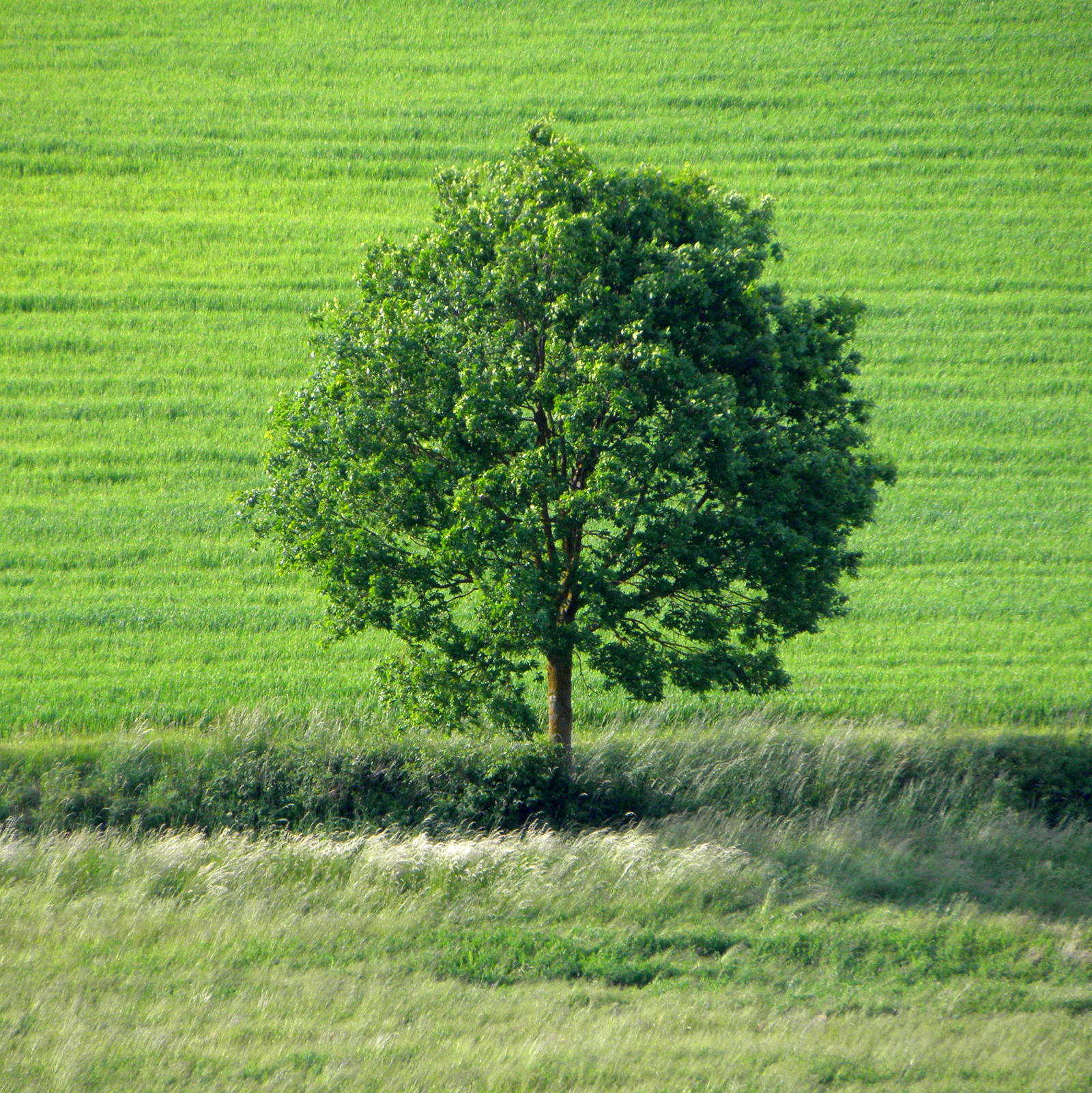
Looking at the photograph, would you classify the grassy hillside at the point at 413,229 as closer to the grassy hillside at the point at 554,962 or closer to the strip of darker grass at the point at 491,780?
the strip of darker grass at the point at 491,780

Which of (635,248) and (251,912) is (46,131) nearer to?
(635,248)

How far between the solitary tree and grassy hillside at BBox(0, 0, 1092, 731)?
356cm

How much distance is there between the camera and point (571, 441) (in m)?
10.7

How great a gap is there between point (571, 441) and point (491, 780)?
4.30 m

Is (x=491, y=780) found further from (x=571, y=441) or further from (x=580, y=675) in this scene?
(x=571, y=441)

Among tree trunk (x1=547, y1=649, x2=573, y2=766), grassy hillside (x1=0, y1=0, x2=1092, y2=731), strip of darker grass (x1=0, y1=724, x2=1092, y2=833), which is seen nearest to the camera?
strip of darker grass (x1=0, y1=724, x2=1092, y2=833)

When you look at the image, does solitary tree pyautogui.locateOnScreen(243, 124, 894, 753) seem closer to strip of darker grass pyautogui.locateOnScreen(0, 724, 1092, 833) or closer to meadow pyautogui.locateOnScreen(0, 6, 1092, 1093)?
strip of darker grass pyautogui.locateOnScreen(0, 724, 1092, 833)

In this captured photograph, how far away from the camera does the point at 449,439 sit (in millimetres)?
11336

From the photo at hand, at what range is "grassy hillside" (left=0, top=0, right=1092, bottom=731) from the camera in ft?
54.9

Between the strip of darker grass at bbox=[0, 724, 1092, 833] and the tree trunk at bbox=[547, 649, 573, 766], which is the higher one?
the tree trunk at bbox=[547, 649, 573, 766]

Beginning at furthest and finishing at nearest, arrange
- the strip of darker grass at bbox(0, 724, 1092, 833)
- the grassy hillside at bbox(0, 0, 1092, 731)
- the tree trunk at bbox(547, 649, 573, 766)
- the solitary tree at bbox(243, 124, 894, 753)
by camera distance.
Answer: the grassy hillside at bbox(0, 0, 1092, 731) < the tree trunk at bbox(547, 649, 573, 766) < the strip of darker grass at bbox(0, 724, 1092, 833) < the solitary tree at bbox(243, 124, 894, 753)

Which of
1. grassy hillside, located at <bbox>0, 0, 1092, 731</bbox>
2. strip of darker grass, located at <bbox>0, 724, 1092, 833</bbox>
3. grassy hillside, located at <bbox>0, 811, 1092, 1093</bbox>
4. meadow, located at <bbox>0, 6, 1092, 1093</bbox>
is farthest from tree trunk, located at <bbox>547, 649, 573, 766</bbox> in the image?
grassy hillside, located at <bbox>0, 0, 1092, 731</bbox>

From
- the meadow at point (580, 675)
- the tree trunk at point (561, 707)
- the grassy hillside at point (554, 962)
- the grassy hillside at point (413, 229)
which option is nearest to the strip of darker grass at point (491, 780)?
the meadow at point (580, 675)

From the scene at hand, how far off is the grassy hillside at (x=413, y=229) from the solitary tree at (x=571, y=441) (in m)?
3.56
